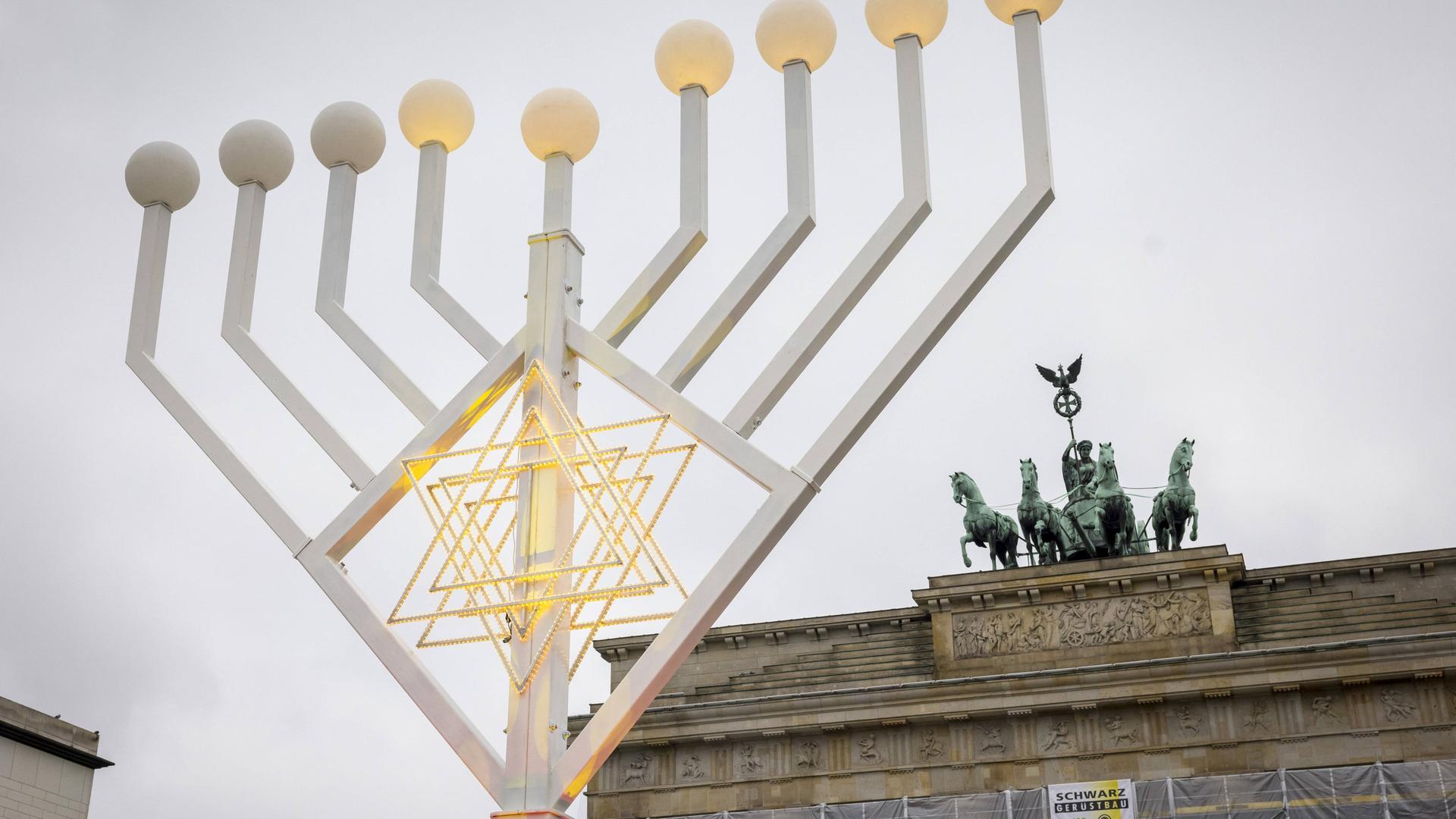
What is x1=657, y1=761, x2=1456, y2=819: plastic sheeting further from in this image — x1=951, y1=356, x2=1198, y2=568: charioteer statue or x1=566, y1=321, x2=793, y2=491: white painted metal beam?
x1=566, y1=321, x2=793, y2=491: white painted metal beam

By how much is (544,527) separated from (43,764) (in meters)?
8.86

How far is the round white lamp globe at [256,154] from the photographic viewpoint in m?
5.24

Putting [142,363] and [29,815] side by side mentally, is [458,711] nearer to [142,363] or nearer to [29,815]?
[142,363]

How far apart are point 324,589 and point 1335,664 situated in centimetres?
1583

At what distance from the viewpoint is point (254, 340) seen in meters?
5.11

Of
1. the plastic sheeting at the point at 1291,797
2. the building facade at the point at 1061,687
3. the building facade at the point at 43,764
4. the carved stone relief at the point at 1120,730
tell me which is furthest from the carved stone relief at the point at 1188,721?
the building facade at the point at 43,764

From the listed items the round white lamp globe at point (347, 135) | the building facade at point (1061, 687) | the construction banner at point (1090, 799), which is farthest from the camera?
the building facade at point (1061, 687)

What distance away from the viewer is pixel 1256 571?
19.5m

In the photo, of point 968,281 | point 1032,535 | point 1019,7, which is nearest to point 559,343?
point 968,281

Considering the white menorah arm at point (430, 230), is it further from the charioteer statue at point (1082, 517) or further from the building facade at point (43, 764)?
the charioteer statue at point (1082, 517)

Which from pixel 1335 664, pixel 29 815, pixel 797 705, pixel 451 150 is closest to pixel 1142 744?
pixel 1335 664

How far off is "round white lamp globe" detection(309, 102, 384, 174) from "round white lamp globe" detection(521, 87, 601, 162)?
60cm

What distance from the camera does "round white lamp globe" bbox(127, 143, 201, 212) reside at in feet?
A: 17.4

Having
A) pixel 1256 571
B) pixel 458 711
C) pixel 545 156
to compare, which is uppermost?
pixel 1256 571
